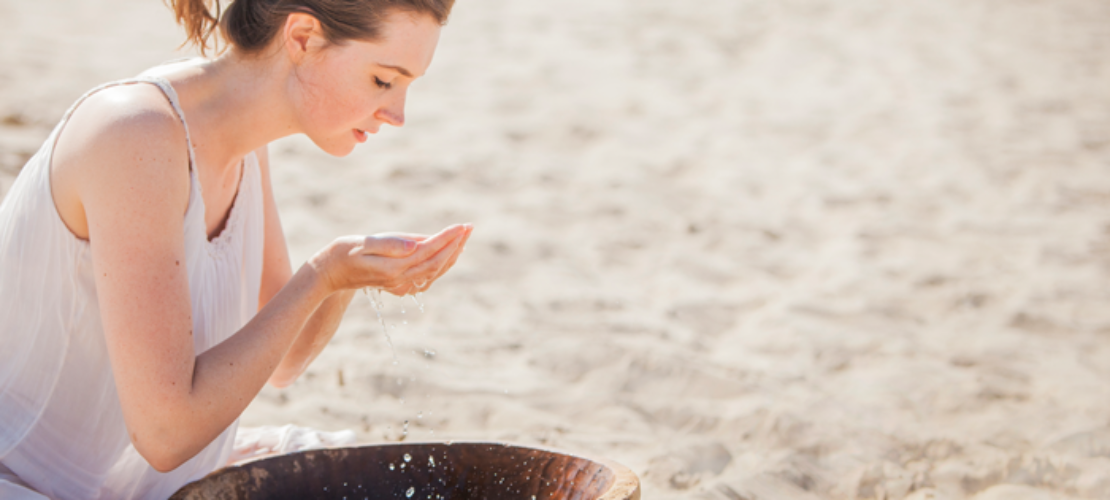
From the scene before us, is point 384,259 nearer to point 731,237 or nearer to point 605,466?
point 605,466

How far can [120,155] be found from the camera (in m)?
1.46

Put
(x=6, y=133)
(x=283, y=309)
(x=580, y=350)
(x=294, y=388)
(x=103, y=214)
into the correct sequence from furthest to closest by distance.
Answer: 1. (x=6, y=133)
2. (x=580, y=350)
3. (x=294, y=388)
4. (x=283, y=309)
5. (x=103, y=214)

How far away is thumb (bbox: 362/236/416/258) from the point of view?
1646 millimetres

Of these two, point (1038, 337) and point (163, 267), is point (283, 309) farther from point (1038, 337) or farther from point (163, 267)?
point (1038, 337)

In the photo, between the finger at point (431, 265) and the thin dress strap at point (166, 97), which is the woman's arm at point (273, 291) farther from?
the thin dress strap at point (166, 97)

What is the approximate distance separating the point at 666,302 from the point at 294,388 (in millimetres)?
1468

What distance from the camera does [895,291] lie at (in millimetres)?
3777

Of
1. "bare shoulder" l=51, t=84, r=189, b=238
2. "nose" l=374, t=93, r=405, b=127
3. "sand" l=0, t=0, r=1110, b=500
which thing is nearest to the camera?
"bare shoulder" l=51, t=84, r=189, b=238

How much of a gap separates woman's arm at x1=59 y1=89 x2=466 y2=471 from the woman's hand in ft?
0.63

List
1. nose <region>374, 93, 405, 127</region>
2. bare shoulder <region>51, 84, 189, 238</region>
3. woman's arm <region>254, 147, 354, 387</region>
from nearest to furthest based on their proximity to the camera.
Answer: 1. bare shoulder <region>51, 84, 189, 238</region>
2. nose <region>374, 93, 405, 127</region>
3. woman's arm <region>254, 147, 354, 387</region>

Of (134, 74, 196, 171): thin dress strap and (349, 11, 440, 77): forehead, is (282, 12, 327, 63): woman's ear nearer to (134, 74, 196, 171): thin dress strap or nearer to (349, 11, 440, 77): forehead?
(349, 11, 440, 77): forehead

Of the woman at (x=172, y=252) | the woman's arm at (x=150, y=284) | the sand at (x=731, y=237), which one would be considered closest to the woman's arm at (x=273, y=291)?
the woman at (x=172, y=252)

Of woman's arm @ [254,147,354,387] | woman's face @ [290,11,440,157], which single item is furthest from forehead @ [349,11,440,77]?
woman's arm @ [254,147,354,387]

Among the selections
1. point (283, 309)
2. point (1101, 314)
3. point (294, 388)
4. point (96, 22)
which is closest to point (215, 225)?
point (283, 309)
